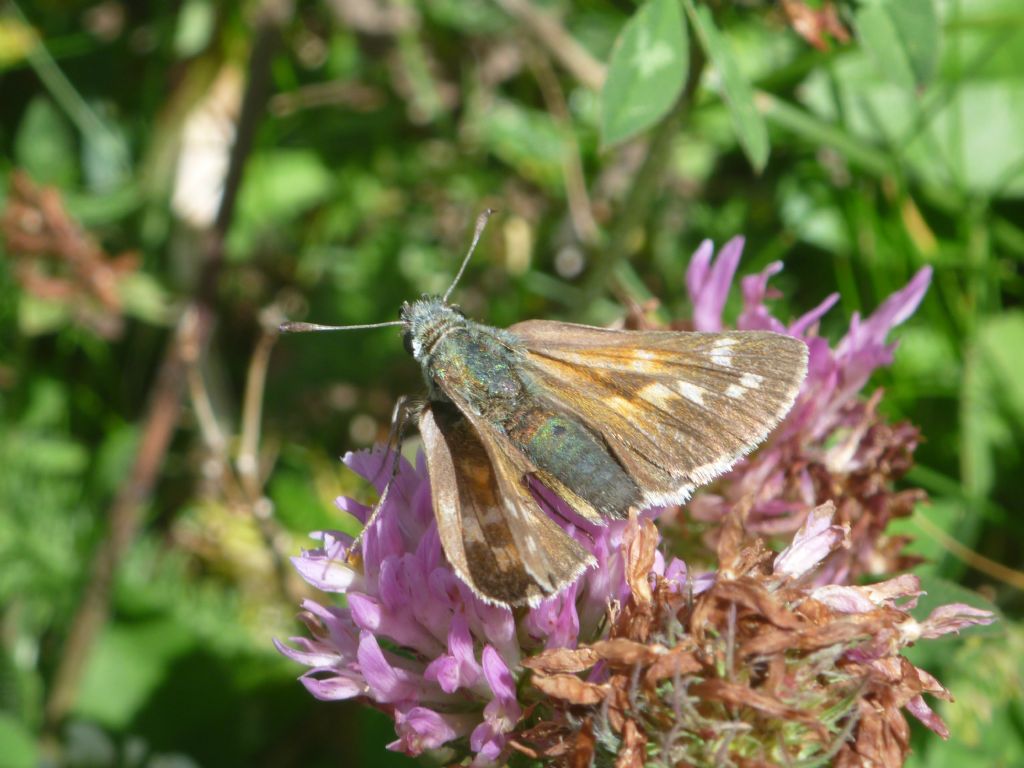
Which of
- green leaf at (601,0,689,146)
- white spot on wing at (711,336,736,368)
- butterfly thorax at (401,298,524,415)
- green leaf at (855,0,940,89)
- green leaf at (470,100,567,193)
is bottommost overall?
butterfly thorax at (401,298,524,415)

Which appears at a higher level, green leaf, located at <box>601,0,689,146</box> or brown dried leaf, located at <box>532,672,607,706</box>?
green leaf, located at <box>601,0,689,146</box>

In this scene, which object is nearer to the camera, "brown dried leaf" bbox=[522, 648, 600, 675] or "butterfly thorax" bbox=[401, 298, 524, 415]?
"brown dried leaf" bbox=[522, 648, 600, 675]

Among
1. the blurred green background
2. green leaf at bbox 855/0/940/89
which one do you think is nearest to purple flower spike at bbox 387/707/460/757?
Result: the blurred green background

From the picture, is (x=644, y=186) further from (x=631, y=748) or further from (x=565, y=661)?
(x=631, y=748)

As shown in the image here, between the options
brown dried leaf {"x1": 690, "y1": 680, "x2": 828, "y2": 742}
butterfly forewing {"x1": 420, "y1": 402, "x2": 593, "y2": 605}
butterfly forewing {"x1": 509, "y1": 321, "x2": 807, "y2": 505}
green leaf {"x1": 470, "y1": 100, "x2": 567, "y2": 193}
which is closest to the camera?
brown dried leaf {"x1": 690, "y1": 680, "x2": 828, "y2": 742}

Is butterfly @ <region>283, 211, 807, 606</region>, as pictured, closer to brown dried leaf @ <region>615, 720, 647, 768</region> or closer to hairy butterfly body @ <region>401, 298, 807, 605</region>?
hairy butterfly body @ <region>401, 298, 807, 605</region>

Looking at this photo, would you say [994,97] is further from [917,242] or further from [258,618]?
[258,618]

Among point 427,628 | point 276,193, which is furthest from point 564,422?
point 276,193
